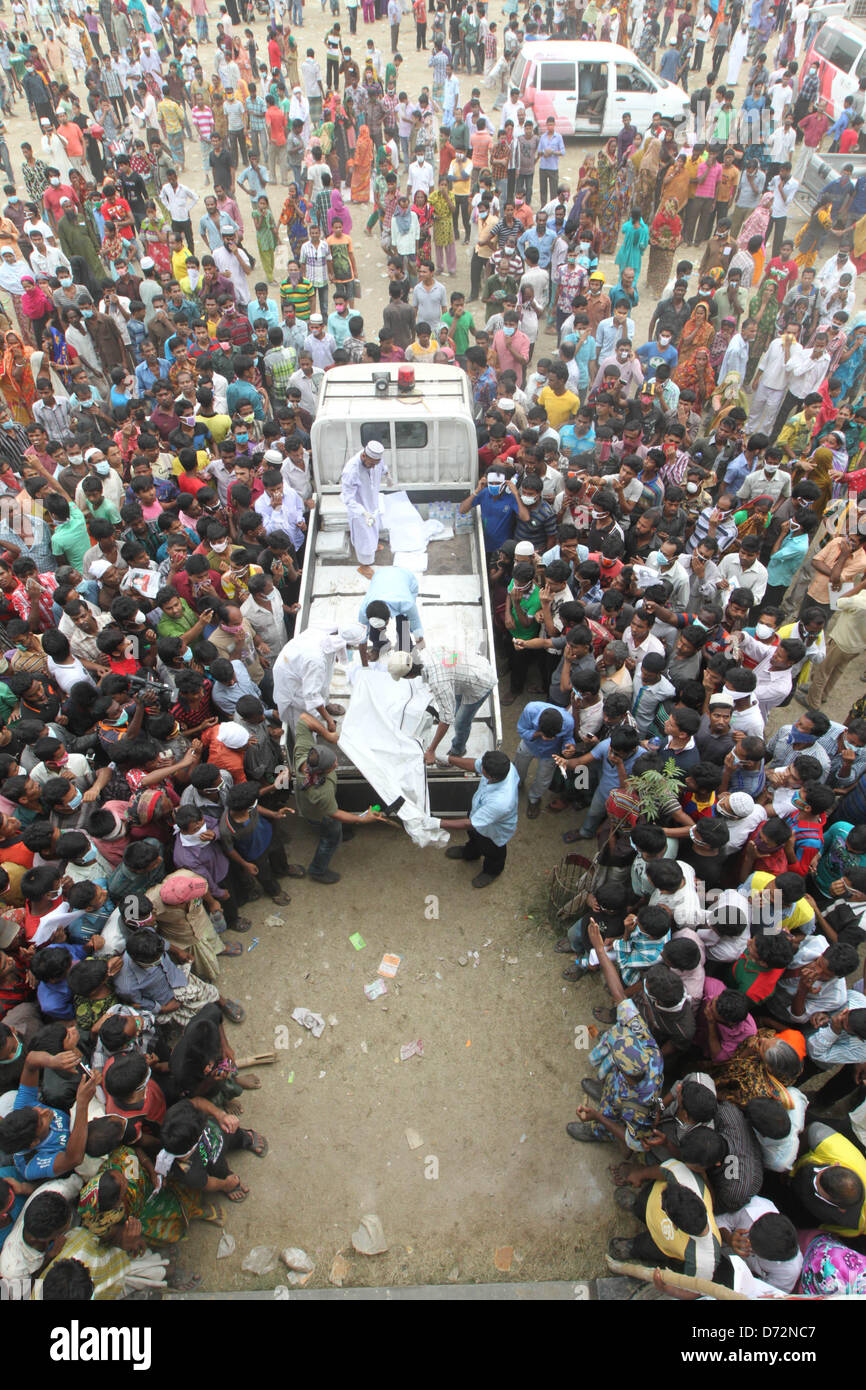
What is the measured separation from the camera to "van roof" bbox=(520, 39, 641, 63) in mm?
16109

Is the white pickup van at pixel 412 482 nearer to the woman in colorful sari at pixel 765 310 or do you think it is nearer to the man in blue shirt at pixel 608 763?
the man in blue shirt at pixel 608 763

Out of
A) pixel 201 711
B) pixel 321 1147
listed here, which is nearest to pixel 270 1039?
pixel 321 1147

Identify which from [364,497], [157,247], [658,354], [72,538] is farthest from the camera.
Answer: [157,247]

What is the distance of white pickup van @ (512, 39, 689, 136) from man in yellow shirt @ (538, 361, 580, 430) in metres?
10.8

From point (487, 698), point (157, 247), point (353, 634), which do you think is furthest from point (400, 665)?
point (157, 247)

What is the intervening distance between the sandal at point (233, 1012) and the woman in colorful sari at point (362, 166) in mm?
15806

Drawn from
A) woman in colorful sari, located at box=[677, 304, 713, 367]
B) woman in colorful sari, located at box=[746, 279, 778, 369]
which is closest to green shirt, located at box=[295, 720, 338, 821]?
woman in colorful sari, located at box=[677, 304, 713, 367]

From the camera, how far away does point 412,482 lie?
7863 mm

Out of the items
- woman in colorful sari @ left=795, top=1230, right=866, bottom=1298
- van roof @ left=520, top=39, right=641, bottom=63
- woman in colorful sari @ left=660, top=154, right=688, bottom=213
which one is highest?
van roof @ left=520, top=39, right=641, bottom=63

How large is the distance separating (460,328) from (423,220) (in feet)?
11.6

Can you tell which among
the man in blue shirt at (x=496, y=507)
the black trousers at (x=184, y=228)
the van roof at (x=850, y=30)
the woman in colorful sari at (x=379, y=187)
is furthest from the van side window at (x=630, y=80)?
the man in blue shirt at (x=496, y=507)

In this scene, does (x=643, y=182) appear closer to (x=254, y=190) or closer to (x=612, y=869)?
(x=254, y=190)

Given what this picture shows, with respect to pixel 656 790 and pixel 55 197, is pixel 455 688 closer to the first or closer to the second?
pixel 656 790

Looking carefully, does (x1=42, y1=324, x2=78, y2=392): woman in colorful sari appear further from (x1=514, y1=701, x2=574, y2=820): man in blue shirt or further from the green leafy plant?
the green leafy plant
